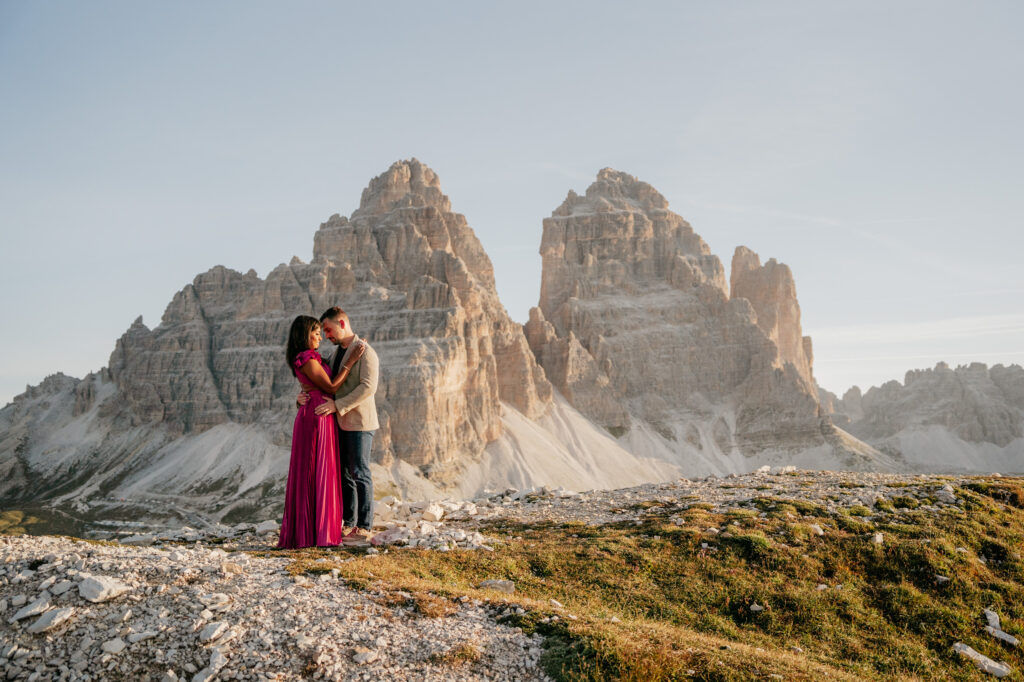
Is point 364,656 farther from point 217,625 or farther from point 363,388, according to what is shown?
point 363,388

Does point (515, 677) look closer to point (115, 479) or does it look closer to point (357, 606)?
point (357, 606)

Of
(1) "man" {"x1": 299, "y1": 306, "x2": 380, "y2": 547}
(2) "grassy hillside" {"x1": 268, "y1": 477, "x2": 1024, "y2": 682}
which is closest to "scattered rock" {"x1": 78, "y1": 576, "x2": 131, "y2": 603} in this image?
(2) "grassy hillside" {"x1": 268, "y1": 477, "x2": 1024, "y2": 682}

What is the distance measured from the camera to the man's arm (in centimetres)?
1633

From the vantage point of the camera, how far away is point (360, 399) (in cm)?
1644

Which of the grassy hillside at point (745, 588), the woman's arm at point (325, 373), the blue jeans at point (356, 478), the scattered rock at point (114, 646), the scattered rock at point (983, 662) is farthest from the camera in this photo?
the blue jeans at point (356, 478)

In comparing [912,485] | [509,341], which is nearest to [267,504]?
[509,341]

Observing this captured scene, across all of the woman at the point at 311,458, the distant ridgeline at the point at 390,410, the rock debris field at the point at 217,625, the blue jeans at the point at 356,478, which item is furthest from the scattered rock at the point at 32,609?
the distant ridgeline at the point at 390,410

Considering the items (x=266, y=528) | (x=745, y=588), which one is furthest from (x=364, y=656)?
(x=266, y=528)

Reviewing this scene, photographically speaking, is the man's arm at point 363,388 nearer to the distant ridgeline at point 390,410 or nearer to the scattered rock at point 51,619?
the scattered rock at point 51,619

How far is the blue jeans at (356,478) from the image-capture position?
17.0 meters

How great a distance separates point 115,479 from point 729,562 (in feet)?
591

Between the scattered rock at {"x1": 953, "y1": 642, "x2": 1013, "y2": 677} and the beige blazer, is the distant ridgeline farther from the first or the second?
the scattered rock at {"x1": 953, "y1": 642, "x2": 1013, "y2": 677}

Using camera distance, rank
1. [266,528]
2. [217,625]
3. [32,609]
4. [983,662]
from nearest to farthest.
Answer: [217,625], [32,609], [983,662], [266,528]

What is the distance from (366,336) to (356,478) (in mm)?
139206
